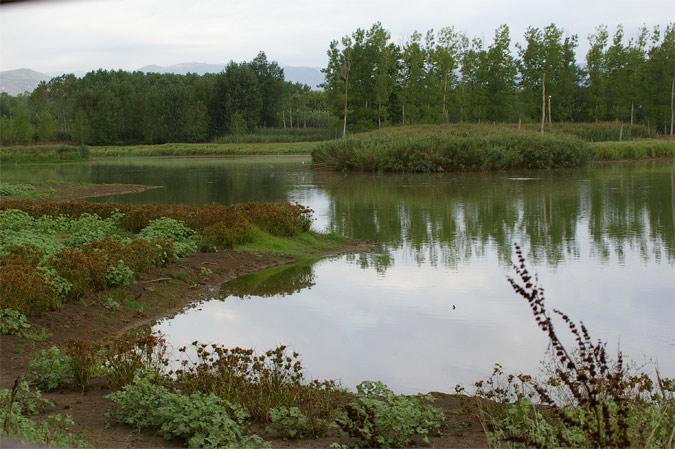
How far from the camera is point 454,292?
1053 cm

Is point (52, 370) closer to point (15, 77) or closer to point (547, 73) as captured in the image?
point (15, 77)

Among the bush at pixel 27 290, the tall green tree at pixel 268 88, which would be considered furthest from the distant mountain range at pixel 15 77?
the tall green tree at pixel 268 88

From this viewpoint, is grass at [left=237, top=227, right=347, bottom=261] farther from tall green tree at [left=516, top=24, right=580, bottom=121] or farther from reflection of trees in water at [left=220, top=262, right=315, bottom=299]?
tall green tree at [left=516, top=24, right=580, bottom=121]

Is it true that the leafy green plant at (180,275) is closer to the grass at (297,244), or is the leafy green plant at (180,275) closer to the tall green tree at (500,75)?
the grass at (297,244)

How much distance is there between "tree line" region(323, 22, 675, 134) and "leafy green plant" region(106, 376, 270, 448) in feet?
197

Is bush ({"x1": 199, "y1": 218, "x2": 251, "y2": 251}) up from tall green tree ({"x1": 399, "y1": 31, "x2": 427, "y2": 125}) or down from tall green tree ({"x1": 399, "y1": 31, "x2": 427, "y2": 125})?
down

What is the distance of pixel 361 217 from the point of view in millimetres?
19812

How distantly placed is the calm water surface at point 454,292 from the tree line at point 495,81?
44.1m

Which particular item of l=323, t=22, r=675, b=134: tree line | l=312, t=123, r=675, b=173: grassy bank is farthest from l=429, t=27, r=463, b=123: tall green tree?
l=312, t=123, r=675, b=173: grassy bank

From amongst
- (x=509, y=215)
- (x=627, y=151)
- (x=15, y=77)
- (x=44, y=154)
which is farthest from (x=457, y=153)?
(x=44, y=154)

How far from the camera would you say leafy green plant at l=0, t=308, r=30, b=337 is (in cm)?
718

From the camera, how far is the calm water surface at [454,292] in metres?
7.55

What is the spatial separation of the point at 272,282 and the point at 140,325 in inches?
129

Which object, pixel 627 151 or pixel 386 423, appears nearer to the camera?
pixel 386 423
